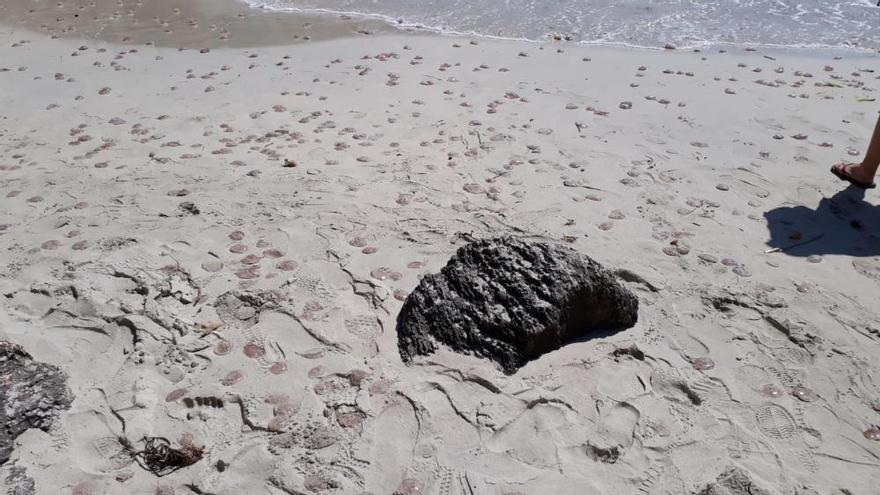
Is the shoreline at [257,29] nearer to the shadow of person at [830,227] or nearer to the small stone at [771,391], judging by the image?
the shadow of person at [830,227]

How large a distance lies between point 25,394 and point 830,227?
470 centimetres

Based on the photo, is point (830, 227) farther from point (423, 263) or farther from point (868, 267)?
point (423, 263)

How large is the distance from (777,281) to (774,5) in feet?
23.6

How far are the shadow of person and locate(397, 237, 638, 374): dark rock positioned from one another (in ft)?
5.45

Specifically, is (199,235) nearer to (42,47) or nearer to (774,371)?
(774,371)

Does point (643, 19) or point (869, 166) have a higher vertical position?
point (643, 19)

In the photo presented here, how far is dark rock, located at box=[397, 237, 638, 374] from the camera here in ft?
10.5

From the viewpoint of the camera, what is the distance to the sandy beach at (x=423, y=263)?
2.79m

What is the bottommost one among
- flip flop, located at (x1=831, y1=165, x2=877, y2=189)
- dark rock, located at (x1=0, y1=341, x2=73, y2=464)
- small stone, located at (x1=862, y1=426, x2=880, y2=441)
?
dark rock, located at (x1=0, y1=341, x2=73, y2=464)

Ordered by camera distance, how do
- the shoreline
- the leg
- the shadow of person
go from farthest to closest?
the shoreline
the leg
the shadow of person

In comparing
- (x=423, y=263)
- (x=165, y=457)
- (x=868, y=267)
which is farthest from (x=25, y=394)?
(x=868, y=267)

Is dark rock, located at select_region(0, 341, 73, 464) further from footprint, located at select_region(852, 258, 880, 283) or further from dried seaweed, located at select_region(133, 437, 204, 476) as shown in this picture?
footprint, located at select_region(852, 258, 880, 283)

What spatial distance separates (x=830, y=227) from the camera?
443cm

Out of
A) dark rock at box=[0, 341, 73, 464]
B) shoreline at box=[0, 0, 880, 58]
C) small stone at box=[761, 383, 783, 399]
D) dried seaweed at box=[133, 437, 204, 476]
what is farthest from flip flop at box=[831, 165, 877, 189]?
dark rock at box=[0, 341, 73, 464]
